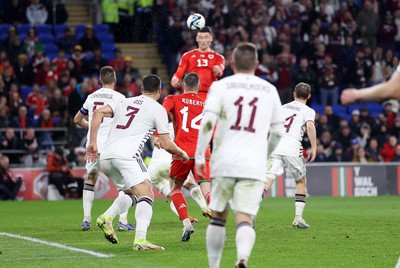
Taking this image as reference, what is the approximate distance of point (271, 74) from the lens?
28.9 metres

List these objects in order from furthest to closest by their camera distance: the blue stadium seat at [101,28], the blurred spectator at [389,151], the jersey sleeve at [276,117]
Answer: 1. the blue stadium seat at [101,28]
2. the blurred spectator at [389,151]
3. the jersey sleeve at [276,117]

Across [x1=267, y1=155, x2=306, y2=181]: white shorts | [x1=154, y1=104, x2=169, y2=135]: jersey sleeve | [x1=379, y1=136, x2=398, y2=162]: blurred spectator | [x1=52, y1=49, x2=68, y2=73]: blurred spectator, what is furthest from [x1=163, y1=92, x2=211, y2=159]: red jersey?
[x1=379, y1=136, x2=398, y2=162]: blurred spectator

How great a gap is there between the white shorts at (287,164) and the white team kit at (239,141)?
688 centimetres

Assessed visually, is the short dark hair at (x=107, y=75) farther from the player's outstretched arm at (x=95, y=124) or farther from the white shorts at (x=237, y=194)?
the white shorts at (x=237, y=194)

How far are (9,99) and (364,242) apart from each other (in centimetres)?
1480

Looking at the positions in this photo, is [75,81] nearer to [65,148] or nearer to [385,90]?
[65,148]

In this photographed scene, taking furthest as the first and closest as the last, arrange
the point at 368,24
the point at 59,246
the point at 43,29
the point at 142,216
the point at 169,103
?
the point at 368,24 < the point at 43,29 < the point at 169,103 < the point at 59,246 < the point at 142,216

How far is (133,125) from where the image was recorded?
12.1 m

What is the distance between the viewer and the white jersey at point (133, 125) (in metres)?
12.0

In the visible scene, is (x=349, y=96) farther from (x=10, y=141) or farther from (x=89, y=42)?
(x=89, y=42)

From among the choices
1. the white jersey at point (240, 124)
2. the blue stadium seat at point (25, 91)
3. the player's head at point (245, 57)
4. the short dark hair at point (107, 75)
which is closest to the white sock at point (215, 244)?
the white jersey at point (240, 124)

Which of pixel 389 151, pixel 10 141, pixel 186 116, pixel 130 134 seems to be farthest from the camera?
pixel 389 151

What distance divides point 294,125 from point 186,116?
99.7 inches

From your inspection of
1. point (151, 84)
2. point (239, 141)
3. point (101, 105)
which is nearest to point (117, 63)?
point (101, 105)
